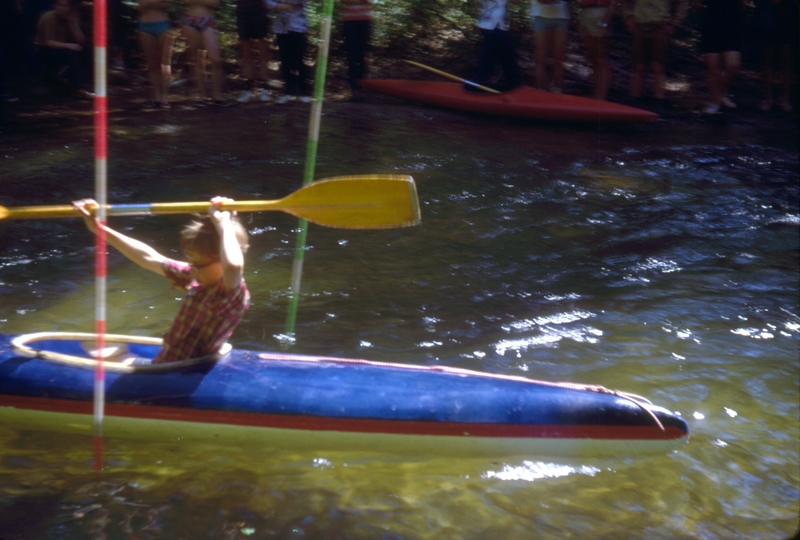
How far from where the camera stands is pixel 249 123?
886 centimetres

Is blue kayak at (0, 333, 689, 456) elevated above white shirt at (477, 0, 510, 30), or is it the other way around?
white shirt at (477, 0, 510, 30)

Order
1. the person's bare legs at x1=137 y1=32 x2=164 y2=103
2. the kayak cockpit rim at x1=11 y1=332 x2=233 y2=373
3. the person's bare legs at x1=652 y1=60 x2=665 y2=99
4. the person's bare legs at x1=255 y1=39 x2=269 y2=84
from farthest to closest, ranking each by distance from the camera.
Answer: the person's bare legs at x1=652 y1=60 x2=665 y2=99 < the person's bare legs at x1=255 y1=39 x2=269 y2=84 < the person's bare legs at x1=137 y1=32 x2=164 y2=103 < the kayak cockpit rim at x1=11 y1=332 x2=233 y2=373

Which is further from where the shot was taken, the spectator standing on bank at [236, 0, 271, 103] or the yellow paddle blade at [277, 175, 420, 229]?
the spectator standing on bank at [236, 0, 271, 103]

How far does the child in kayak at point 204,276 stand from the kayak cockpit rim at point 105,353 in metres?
0.08

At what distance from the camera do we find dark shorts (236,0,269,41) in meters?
8.98

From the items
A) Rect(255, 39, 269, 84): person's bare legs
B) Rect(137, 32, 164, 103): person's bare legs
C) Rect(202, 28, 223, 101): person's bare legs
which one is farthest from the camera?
Rect(255, 39, 269, 84): person's bare legs

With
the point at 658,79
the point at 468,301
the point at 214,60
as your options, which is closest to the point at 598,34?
the point at 658,79

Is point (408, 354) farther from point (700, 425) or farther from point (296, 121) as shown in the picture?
point (296, 121)

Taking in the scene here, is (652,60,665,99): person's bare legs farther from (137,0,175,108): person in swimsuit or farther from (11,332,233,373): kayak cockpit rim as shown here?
(11,332,233,373): kayak cockpit rim

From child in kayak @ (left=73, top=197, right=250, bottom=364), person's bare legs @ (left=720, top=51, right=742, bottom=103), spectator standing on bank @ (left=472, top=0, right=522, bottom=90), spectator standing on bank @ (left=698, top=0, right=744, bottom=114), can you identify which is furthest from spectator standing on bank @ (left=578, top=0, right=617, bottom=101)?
child in kayak @ (left=73, top=197, right=250, bottom=364)

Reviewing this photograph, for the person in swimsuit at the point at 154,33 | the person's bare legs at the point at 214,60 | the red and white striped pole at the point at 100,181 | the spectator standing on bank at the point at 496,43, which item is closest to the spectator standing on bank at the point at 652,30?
the spectator standing on bank at the point at 496,43

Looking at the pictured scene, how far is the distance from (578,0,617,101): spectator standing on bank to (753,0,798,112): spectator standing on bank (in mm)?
1692

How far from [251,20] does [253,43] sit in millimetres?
539

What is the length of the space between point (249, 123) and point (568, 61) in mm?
4869
